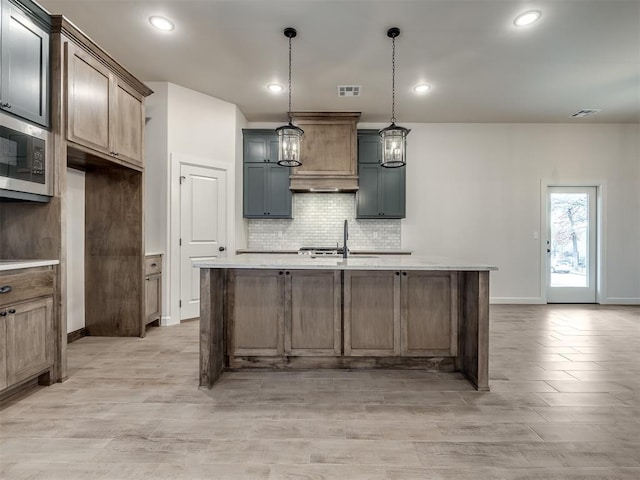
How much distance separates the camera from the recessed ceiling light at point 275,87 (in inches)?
169

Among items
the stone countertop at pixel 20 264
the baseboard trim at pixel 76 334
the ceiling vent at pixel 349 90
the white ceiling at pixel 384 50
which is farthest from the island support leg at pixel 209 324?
the ceiling vent at pixel 349 90

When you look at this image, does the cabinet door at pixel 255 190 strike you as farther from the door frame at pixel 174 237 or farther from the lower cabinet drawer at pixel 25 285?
the lower cabinet drawer at pixel 25 285

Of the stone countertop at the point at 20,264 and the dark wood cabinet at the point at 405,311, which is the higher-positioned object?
the stone countertop at the point at 20,264

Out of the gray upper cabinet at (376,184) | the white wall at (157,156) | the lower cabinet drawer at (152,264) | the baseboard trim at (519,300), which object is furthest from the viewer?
the baseboard trim at (519,300)

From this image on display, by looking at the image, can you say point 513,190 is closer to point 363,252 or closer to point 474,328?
point 363,252

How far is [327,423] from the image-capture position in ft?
6.62

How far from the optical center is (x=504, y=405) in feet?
7.37

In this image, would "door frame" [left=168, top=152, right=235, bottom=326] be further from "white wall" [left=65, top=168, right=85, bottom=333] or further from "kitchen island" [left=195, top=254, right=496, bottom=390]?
"kitchen island" [left=195, top=254, right=496, bottom=390]

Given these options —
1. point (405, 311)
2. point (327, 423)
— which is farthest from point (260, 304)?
point (405, 311)

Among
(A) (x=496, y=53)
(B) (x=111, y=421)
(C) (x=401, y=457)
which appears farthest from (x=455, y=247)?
(B) (x=111, y=421)

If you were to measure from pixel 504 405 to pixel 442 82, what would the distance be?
367 cm

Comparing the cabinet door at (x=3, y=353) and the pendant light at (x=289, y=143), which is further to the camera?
the pendant light at (x=289, y=143)

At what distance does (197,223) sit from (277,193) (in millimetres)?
1378

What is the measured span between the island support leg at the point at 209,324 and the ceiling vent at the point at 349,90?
3.02 m
